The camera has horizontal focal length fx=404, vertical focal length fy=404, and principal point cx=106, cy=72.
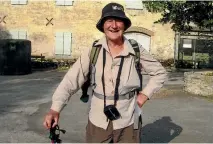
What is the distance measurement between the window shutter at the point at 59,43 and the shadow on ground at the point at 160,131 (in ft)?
49.0

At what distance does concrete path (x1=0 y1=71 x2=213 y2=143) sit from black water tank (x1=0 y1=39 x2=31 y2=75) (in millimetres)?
4086

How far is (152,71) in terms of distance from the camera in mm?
3637

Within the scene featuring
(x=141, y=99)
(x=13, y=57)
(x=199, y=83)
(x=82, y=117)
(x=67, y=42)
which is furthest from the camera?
(x=67, y=42)

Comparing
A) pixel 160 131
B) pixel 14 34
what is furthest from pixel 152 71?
pixel 14 34

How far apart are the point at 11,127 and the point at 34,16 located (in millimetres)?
15992

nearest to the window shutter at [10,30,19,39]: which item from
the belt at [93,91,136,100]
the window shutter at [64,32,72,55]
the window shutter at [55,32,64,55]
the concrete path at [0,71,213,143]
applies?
the window shutter at [55,32,64,55]

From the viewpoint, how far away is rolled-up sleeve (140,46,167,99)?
11.6 ft

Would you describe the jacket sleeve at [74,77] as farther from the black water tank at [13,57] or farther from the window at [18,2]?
the window at [18,2]

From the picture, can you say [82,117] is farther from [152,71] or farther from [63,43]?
[63,43]

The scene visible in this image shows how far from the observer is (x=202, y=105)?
9836 mm

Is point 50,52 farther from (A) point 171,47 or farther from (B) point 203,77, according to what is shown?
(B) point 203,77

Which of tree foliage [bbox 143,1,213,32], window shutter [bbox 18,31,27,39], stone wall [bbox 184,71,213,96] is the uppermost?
tree foliage [bbox 143,1,213,32]

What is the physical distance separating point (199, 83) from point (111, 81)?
8139 mm

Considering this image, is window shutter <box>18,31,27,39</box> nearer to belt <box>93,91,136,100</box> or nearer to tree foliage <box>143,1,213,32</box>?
tree foliage <box>143,1,213,32</box>
